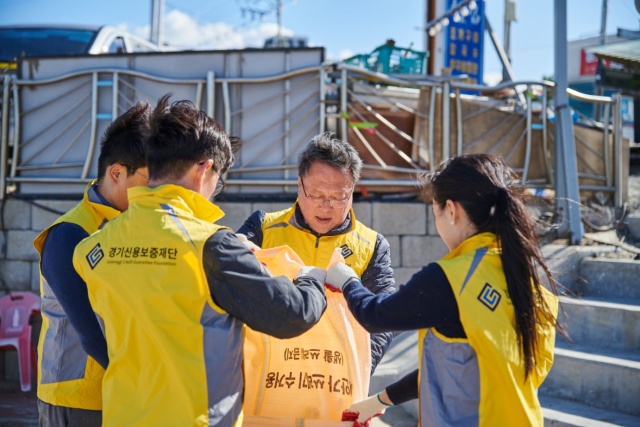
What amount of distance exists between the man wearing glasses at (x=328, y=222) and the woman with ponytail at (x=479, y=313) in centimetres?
72

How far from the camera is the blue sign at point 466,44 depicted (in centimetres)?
975

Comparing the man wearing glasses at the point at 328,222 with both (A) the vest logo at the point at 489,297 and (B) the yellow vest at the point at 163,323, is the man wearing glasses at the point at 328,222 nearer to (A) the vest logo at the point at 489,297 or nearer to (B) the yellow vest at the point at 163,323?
(A) the vest logo at the point at 489,297

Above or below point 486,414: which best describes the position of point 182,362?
above

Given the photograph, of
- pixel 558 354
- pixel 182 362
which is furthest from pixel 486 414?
pixel 558 354

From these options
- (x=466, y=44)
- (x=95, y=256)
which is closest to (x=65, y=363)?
(x=95, y=256)

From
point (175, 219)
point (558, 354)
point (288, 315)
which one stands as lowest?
point (558, 354)

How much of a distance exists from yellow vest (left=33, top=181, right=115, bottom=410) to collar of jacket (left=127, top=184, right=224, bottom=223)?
0.45m

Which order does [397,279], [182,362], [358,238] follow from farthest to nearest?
[397,279] → [358,238] → [182,362]

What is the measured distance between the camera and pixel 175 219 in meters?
1.88

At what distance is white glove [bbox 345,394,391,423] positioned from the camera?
2.25 meters

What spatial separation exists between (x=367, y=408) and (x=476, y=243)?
0.68 m

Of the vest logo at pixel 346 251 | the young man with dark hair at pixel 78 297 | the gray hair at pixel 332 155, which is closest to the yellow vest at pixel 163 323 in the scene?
the young man with dark hair at pixel 78 297

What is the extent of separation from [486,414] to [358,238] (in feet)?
3.65

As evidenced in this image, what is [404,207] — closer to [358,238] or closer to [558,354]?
[558,354]
